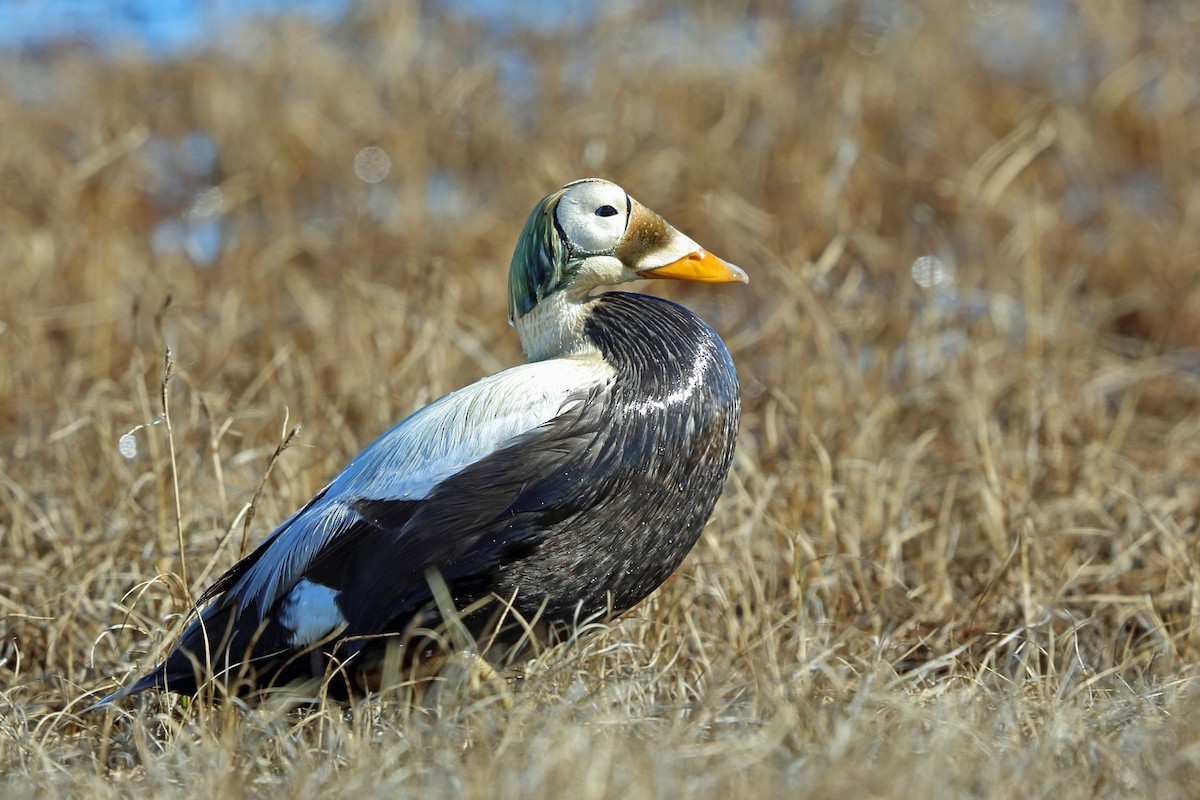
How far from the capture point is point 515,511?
2.46 meters

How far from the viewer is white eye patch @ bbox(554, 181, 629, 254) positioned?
2740mm

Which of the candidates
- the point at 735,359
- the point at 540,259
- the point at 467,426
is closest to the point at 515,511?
the point at 467,426

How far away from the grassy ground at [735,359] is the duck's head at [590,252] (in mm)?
690

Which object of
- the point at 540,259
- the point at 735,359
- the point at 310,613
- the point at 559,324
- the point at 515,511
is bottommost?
the point at 735,359

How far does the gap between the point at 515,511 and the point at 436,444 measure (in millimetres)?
212

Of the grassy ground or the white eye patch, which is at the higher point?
the white eye patch

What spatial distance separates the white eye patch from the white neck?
0.35ft

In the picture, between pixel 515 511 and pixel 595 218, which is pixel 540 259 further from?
pixel 515 511

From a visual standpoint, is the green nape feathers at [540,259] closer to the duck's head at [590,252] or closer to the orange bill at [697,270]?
the duck's head at [590,252]

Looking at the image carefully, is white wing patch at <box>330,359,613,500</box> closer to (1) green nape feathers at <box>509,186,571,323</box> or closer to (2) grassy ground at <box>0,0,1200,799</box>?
(1) green nape feathers at <box>509,186,571,323</box>

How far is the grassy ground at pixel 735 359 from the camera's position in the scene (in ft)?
7.72

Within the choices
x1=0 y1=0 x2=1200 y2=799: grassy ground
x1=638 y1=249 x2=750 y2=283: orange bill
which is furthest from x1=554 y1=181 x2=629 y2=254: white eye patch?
x1=0 y1=0 x2=1200 y2=799: grassy ground

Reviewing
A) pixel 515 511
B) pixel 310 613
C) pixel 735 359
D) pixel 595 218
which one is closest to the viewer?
pixel 515 511

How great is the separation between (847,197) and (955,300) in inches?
36.8
